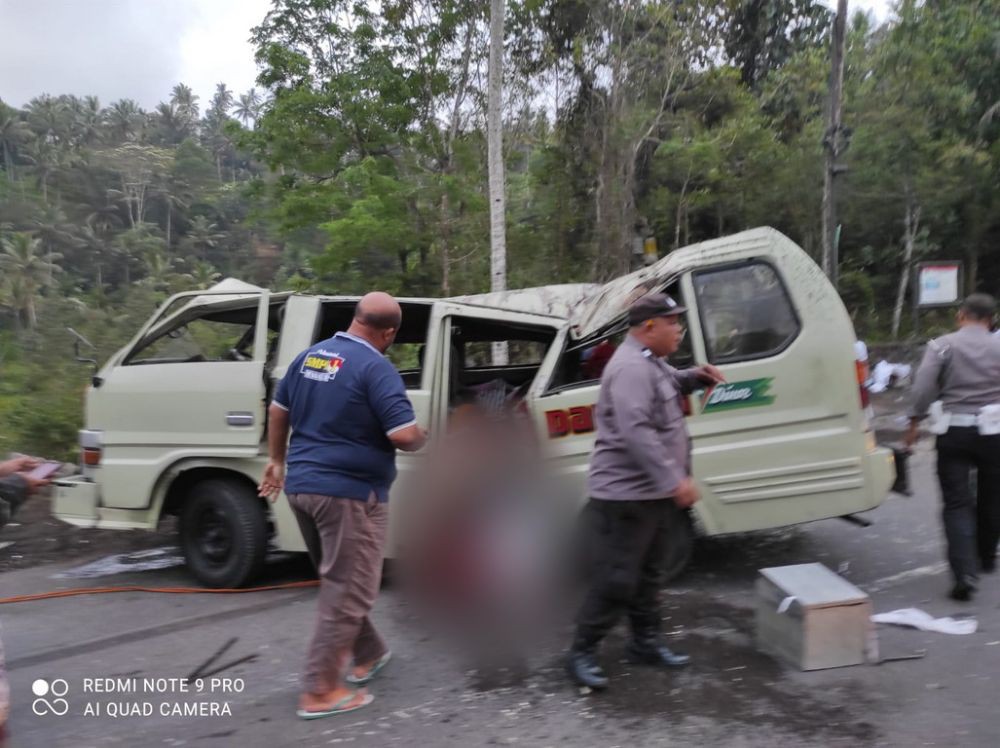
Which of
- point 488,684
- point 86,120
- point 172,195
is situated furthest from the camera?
point 86,120

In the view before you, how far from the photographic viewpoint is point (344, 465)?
3299 mm

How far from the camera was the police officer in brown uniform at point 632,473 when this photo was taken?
3.45m

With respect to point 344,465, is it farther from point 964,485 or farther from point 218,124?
point 218,124

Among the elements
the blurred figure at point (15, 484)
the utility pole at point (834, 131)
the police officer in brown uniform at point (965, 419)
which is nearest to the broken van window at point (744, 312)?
Answer: the police officer in brown uniform at point (965, 419)

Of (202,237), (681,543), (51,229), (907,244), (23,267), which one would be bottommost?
(681,543)

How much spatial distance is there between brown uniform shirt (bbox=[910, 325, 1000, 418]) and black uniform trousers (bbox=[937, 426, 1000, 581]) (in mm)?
170

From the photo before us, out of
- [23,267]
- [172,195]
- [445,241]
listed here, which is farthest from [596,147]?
[172,195]

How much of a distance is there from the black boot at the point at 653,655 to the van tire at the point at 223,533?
2.49 metres

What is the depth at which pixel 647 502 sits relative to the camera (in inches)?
138

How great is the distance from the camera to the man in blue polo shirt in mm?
3287

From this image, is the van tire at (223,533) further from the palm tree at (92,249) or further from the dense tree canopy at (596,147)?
the palm tree at (92,249)

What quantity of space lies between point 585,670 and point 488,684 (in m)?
0.49

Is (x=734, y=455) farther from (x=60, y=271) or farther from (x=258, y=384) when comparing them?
(x=60, y=271)

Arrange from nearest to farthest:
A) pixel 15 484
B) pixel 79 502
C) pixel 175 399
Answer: pixel 15 484, pixel 175 399, pixel 79 502
